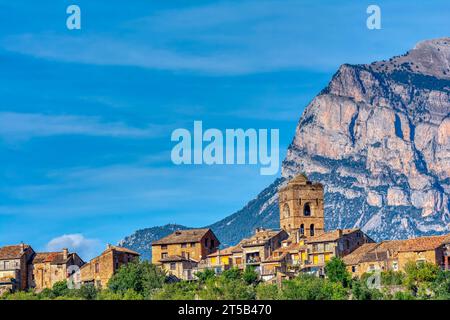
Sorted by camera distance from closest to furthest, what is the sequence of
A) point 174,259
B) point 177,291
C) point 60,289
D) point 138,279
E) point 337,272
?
point 177,291 < point 337,272 < point 138,279 < point 60,289 < point 174,259

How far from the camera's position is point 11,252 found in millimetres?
167000

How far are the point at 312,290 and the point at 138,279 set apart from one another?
952 inches

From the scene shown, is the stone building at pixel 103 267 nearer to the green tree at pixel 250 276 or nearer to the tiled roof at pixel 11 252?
the tiled roof at pixel 11 252

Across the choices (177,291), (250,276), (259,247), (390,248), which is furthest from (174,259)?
(177,291)

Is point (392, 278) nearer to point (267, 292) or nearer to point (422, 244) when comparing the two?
point (422, 244)

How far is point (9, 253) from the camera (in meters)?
167

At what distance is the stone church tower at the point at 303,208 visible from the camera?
178 metres

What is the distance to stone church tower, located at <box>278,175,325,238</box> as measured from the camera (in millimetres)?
178500

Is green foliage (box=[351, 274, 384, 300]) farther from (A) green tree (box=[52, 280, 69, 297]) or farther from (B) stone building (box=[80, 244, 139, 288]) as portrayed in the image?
Result: (B) stone building (box=[80, 244, 139, 288])

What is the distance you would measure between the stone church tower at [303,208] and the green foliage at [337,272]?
2971 cm

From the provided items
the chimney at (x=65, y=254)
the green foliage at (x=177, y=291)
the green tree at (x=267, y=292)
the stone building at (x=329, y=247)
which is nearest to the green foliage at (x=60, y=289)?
the chimney at (x=65, y=254)

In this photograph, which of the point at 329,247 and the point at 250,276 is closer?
the point at 250,276
